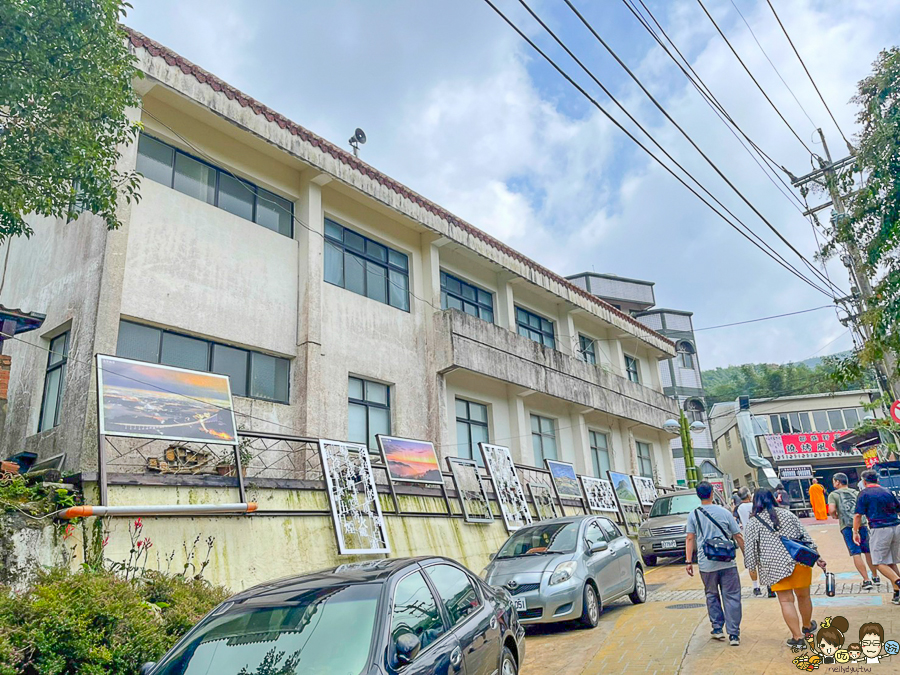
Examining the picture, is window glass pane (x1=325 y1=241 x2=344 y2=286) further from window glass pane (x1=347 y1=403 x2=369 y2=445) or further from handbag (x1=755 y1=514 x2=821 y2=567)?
handbag (x1=755 y1=514 x2=821 y2=567)

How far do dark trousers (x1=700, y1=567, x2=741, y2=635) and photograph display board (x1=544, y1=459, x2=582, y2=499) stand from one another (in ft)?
37.2

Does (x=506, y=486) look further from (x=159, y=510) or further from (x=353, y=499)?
(x=159, y=510)

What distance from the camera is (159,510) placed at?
8727 millimetres

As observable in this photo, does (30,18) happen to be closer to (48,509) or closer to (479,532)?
(48,509)

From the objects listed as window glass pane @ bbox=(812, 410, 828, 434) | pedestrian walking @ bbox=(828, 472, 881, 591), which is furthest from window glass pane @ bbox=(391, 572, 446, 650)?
window glass pane @ bbox=(812, 410, 828, 434)

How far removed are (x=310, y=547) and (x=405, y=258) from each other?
932cm

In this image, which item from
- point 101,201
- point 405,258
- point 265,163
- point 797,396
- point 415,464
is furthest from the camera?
point 797,396

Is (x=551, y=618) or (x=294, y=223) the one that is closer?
(x=551, y=618)

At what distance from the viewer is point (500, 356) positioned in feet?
61.2

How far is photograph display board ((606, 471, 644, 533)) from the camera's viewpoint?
21.7m

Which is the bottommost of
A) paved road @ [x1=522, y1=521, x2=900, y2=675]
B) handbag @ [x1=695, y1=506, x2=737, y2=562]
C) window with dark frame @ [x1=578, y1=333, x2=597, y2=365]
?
paved road @ [x1=522, y1=521, x2=900, y2=675]

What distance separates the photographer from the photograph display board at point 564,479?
18906mm

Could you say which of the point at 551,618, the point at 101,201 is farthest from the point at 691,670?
the point at 101,201

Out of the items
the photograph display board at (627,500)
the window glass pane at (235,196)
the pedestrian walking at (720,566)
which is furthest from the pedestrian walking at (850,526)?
the window glass pane at (235,196)
